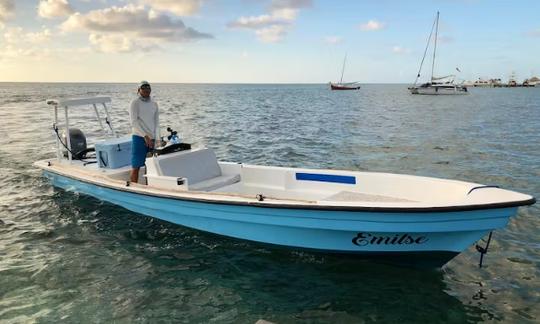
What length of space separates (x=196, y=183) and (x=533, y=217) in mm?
7916

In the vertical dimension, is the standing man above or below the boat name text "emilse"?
above

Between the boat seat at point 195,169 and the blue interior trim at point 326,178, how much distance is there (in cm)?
163

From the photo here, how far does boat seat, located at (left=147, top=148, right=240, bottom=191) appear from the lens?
349 inches

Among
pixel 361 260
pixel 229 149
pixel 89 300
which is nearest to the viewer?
pixel 89 300

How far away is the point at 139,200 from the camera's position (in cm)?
888

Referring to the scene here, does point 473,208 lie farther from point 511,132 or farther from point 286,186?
point 511,132

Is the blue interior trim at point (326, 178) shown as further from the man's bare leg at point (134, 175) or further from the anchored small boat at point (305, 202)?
the man's bare leg at point (134, 175)

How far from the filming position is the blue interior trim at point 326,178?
27.6ft

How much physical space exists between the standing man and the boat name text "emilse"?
5114mm

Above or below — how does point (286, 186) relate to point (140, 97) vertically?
below

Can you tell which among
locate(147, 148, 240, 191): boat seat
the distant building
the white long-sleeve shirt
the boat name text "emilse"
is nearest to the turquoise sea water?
the boat name text "emilse"

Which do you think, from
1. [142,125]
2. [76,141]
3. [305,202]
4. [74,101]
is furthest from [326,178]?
[76,141]

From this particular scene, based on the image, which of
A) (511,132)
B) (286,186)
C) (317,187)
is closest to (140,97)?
(286,186)

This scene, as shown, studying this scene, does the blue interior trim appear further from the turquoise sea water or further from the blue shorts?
the blue shorts
